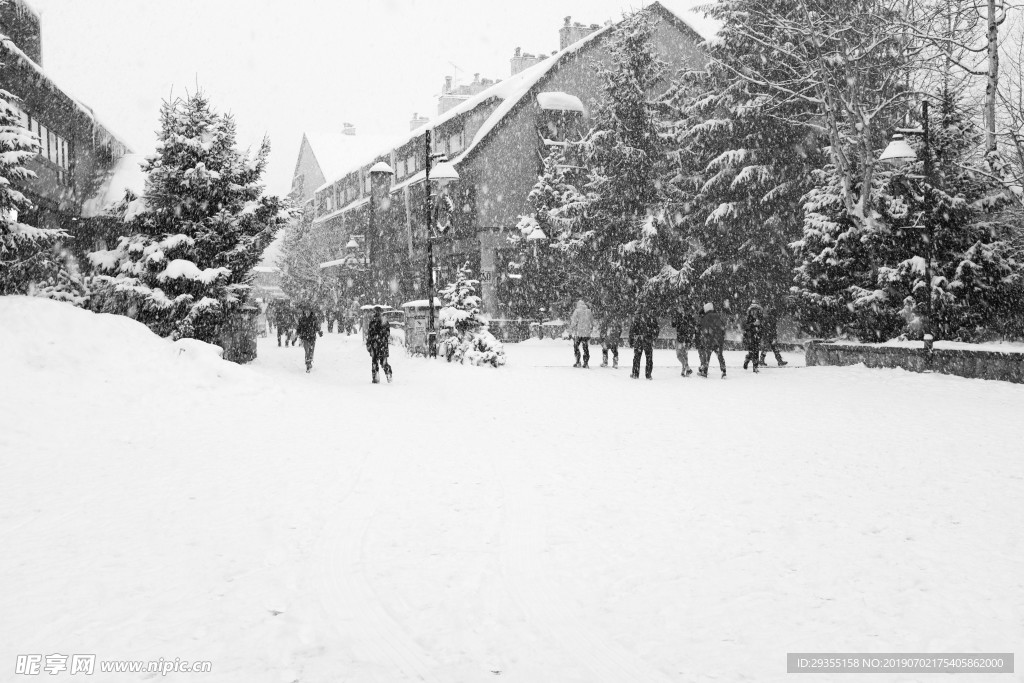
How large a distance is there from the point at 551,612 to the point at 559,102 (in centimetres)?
3140

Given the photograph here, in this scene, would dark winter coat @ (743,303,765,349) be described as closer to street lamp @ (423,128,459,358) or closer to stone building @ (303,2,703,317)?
street lamp @ (423,128,459,358)

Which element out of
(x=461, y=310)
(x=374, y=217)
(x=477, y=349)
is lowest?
(x=477, y=349)

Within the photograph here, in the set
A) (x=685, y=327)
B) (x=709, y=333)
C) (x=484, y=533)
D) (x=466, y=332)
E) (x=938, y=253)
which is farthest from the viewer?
(x=466, y=332)

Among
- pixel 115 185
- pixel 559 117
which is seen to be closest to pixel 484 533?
pixel 115 185

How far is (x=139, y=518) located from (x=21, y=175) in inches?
361

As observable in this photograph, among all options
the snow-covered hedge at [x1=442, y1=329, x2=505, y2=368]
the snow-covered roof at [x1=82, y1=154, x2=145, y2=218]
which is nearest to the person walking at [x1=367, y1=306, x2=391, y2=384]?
the snow-covered hedge at [x1=442, y1=329, x2=505, y2=368]

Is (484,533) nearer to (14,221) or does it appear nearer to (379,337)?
(379,337)

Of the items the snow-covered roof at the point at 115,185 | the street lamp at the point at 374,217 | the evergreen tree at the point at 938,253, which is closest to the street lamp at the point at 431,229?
the street lamp at the point at 374,217

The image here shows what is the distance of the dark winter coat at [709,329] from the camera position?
52.1 feet

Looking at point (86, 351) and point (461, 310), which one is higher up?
point (461, 310)

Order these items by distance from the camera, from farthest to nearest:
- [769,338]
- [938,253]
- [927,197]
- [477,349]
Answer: [477,349]
[769,338]
[938,253]
[927,197]

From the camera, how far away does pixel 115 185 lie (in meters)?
25.0

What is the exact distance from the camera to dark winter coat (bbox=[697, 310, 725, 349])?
15.9 m

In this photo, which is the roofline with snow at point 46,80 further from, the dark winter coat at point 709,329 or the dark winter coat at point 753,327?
the dark winter coat at point 753,327
